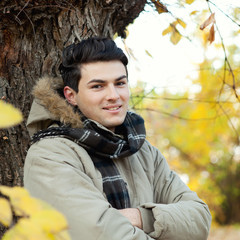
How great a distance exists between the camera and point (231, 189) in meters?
11.1

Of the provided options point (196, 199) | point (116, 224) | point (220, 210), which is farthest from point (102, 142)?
point (220, 210)

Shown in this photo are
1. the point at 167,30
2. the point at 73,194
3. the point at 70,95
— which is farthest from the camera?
the point at 167,30

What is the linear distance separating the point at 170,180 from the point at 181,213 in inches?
13.8

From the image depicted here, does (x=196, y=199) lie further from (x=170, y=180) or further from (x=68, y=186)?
(x=68, y=186)

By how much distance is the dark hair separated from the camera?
89.4 inches

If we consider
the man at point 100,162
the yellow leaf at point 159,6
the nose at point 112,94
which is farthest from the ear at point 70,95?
the yellow leaf at point 159,6

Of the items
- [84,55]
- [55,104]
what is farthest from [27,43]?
[55,104]

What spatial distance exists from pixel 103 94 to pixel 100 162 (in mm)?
397

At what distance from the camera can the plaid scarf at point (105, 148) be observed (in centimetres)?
206

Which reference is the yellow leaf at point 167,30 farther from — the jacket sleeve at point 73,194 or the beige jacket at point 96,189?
the jacket sleeve at point 73,194

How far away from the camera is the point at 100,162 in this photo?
2131mm

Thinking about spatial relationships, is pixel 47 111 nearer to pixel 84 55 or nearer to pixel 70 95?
pixel 70 95

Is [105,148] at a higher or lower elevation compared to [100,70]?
lower

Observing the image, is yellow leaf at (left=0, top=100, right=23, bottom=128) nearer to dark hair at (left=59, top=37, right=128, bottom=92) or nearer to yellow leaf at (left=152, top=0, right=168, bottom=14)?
dark hair at (left=59, top=37, right=128, bottom=92)
